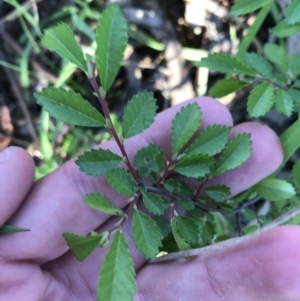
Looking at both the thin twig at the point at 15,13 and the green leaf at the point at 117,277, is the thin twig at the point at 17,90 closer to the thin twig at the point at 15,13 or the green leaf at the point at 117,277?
the thin twig at the point at 15,13

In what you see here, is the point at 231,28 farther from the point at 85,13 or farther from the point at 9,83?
the point at 9,83

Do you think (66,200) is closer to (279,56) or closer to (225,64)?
(225,64)

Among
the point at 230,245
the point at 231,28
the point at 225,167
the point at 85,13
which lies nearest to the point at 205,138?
the point at 225,167

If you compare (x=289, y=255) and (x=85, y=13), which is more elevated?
(x=85, y=13)

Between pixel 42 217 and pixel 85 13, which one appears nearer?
pixel 42 217

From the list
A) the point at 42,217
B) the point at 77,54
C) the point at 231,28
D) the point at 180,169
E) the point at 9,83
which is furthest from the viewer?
the point at 9,83

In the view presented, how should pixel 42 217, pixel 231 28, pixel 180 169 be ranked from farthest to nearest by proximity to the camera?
pixel 231 28
pixel 42 217
pixel 180 169

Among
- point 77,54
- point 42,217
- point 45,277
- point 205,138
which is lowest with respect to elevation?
point 45,277

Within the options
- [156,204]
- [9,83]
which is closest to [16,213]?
[156,204]
